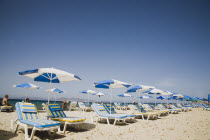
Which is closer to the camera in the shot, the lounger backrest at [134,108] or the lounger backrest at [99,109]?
the lounger backrest at [99,109]

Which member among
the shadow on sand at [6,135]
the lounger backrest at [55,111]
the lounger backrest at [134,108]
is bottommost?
the shadow on sand at [6,135]

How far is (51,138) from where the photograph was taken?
4.50 m

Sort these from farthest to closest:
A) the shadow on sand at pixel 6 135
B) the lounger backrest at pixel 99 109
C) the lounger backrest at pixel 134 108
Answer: the lounger backrest at pixel 134 108
the lounger backrest at pixel 99 109
the shadow on sand at pixel 6 135

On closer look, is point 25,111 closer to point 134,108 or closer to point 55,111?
point 55,111

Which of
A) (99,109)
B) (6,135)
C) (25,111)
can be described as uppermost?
(25,111)

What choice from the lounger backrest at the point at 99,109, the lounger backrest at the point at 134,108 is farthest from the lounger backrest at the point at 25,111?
the lounger backrest at the point at 134,108

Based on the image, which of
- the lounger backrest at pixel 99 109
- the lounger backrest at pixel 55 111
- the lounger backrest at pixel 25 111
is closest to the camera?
the lounger backrest at pixel 25 111

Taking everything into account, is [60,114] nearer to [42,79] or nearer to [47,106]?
[47,106]

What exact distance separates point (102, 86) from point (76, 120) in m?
3.47

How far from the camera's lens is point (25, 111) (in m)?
4.91

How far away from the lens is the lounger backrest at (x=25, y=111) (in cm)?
475

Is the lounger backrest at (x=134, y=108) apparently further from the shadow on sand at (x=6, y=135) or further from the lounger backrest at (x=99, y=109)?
the shadow on sand at (x=6, y=135)

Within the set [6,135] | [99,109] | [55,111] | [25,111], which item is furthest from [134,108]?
[6,135]

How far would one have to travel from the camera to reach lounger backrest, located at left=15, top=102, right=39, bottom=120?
4.75 meters
